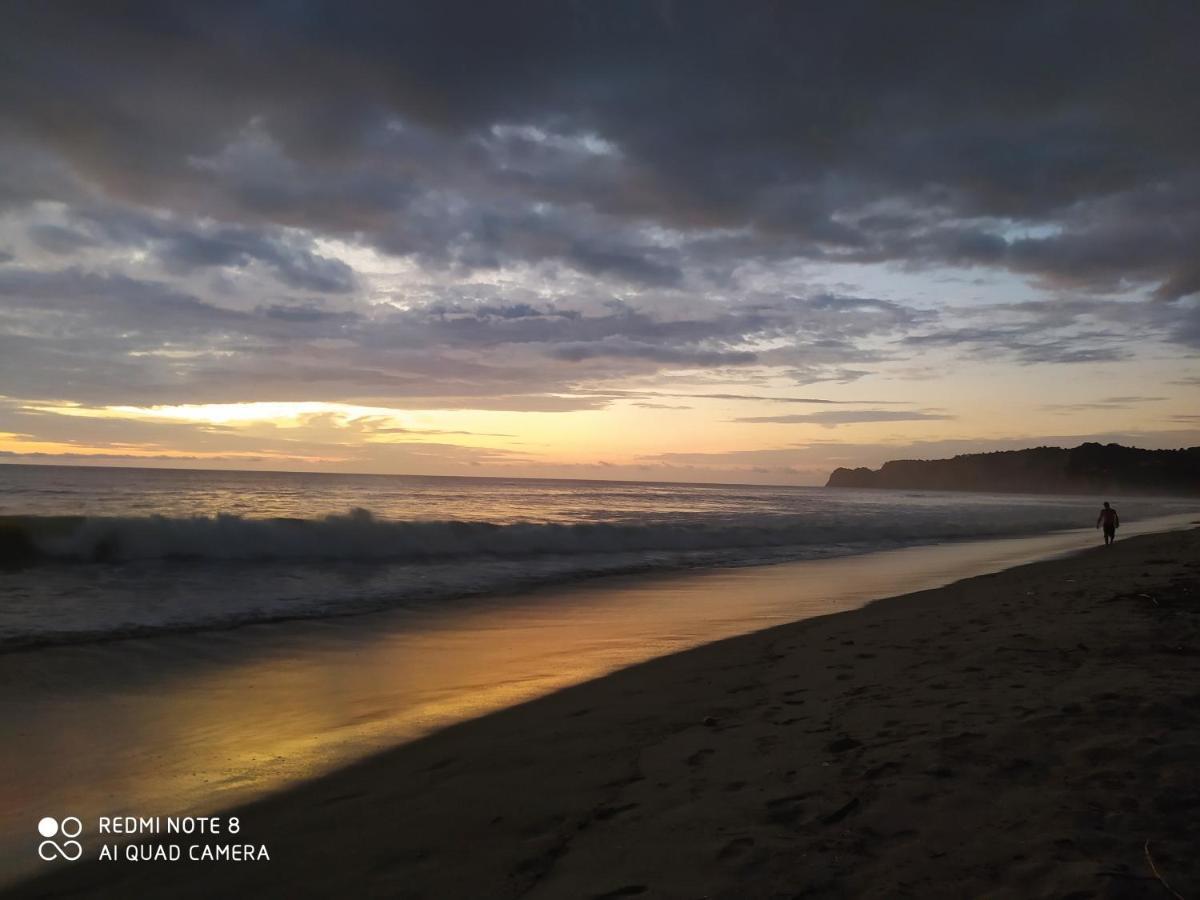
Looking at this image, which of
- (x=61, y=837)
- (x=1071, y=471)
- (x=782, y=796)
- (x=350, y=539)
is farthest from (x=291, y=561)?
(x=1071, y=471)

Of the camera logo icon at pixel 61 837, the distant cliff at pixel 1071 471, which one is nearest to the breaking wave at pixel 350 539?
the camera logo icon at pixel 61 837

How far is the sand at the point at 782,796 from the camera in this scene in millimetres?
2910

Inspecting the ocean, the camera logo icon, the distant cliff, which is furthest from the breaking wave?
the distant cliff

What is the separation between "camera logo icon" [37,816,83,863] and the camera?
378cm

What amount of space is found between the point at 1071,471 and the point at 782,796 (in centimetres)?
15867

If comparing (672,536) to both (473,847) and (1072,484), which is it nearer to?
(473,847)

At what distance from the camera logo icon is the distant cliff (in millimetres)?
144148

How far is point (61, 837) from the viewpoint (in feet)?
→ 13.0

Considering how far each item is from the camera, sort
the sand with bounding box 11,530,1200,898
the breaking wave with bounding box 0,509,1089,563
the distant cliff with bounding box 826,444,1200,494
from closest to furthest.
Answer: the sand with bounding box 11,530,1200,898
the breaking wave with bounding box 0,509,1089,563
the distant cliff with bounding box 826,444,1200,494

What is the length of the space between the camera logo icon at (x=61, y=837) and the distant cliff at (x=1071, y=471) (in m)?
144

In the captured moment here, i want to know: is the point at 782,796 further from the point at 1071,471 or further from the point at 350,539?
the point at 1071,471

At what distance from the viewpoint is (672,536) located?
87.8 feet

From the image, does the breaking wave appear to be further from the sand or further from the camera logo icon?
the sand

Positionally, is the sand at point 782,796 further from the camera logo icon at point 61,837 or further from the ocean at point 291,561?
the ocean at point 291,561
